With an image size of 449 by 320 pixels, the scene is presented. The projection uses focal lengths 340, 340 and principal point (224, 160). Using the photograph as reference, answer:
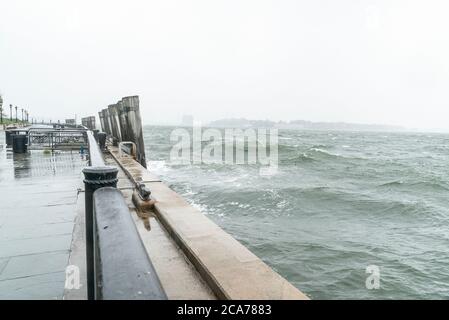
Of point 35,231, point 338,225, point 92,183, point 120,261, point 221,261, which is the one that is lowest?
point 338,225

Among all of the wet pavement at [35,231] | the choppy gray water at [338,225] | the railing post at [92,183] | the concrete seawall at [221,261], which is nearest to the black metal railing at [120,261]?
the railing post at [92,183]

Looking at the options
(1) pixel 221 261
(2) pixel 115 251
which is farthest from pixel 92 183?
(1) pixel 221 261

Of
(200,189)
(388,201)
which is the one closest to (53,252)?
(200,189)

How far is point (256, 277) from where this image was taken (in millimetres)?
2723

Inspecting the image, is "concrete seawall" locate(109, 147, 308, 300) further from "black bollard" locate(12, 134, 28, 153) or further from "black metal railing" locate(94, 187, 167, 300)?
"black bollard" locate(12, 134, 28, 153)

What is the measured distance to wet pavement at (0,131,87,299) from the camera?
3.05m

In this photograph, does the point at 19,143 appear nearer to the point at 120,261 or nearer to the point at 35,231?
the point at 35,231

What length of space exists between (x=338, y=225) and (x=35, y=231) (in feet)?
26.0

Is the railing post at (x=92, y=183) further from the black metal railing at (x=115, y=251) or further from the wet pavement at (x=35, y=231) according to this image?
the wet pavement at (x=35, y=231)

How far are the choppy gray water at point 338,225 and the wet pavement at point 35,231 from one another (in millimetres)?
3922

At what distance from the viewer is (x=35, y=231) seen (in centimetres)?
441

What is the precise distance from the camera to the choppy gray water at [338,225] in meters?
6.36
